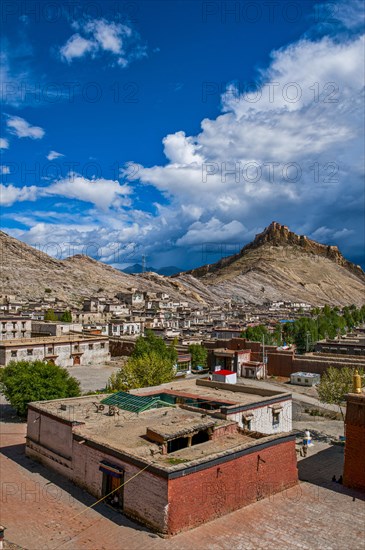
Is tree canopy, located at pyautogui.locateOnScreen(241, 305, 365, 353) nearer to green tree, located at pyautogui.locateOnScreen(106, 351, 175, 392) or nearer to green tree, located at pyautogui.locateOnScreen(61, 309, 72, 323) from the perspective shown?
green tree, located at pyautogui.locateOnScreen(61, 309, 72, 323)

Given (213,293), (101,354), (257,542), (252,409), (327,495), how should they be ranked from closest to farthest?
(257,542) < (327,495) < (252,409) < (101,354) < (213,293)

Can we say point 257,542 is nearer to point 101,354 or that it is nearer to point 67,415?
point 67,415

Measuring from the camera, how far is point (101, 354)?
53031mm

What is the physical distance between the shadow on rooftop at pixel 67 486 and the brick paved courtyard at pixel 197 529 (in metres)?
0.04

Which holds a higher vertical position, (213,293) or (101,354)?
(213,293)

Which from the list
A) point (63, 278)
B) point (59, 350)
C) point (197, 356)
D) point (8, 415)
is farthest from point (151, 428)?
point (63, 278)

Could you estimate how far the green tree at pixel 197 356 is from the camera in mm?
49031

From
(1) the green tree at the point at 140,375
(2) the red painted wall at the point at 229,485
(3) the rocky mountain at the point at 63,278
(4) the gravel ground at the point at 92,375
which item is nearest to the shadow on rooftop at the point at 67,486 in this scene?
(2) the red painted wall at the point at 229,485

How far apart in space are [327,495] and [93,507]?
8659 mm

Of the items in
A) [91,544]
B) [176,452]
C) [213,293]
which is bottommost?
[91,544]

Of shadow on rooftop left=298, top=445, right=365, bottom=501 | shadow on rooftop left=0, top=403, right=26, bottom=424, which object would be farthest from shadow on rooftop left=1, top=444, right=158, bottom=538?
shadow on rooftop left=298, top=445, right=365, bottom=501

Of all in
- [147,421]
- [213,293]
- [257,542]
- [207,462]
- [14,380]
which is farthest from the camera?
[213,293]

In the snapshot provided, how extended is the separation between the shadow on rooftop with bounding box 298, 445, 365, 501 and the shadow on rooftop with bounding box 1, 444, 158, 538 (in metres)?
8.06

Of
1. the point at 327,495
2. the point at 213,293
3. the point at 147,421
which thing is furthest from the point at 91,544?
the point at 213,293
